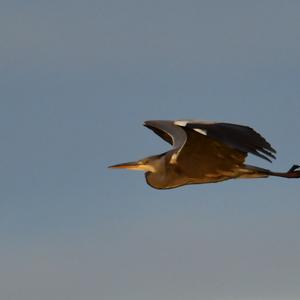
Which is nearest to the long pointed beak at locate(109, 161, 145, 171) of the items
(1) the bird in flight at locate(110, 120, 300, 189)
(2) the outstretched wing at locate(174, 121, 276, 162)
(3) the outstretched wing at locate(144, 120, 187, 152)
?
(1) the bird in flight at locate(110, 120, 300, 189)

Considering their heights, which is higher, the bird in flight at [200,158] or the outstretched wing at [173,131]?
the outstretched wing at [173,131]

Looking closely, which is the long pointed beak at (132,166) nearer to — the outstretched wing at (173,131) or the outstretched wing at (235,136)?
the outstretched wing at (173,131)

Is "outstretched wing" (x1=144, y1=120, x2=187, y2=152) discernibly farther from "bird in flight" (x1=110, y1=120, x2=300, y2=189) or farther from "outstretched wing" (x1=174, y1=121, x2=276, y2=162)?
"outstretched wing" (x1=174, y1=121, x2=276, y2=162)

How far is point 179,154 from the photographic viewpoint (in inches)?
591

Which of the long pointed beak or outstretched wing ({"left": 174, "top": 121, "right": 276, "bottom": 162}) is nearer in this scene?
outstretched wing ({"left": 174, "top": 121, "right": 276, "bottom": 162})

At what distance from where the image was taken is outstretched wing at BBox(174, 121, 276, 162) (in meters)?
13.3

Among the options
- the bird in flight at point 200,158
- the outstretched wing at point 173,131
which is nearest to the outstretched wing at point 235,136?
the bird in flight at point 200,158

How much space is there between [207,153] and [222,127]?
101 centimetres

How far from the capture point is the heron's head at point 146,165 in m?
15.5

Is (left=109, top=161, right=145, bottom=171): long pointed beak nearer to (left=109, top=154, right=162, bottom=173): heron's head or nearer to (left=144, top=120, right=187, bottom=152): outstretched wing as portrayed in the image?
(left=109, top=154, right=162, bottom=173): heron's head


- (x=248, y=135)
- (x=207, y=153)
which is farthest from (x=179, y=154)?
(x=248, y=135)

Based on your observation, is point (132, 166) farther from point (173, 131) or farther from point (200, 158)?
point (200, 158)

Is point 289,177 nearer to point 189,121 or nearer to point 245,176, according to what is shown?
point 245,176

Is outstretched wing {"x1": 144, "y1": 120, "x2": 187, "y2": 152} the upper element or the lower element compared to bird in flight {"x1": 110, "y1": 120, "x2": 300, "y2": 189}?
upper
